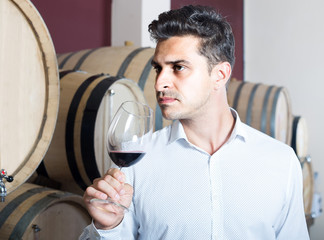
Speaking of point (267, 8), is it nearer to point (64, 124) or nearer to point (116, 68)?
point (116, 68)

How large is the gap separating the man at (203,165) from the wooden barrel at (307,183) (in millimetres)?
2285

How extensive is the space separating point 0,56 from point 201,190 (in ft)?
2.52

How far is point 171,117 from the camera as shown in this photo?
1220 millimetres

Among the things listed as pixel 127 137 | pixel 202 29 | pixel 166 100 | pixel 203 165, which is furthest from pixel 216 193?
pixel 202 29

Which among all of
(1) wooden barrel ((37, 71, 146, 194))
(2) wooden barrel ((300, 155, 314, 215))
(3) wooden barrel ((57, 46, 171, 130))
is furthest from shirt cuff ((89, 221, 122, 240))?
(2) wooden barrel ((300, 155, 314, 215))

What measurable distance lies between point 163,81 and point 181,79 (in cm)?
6

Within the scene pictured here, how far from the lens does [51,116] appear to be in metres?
1.41

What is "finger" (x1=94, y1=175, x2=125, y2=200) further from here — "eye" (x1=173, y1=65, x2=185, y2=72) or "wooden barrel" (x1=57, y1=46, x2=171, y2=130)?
"wooden barrel" (x1=57, y1=46, x2=171, y2=130)

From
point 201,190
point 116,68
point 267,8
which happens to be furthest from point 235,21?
point 201,190

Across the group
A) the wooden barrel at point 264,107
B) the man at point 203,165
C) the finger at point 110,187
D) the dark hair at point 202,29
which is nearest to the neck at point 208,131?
the man at point 203,165

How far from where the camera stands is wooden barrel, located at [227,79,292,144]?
2.96 m

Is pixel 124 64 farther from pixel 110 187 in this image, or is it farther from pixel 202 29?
pixel 110 187

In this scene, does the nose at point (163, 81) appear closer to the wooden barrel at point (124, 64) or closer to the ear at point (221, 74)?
the ear at point (221, 74)

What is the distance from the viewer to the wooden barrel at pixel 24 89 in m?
1.22
